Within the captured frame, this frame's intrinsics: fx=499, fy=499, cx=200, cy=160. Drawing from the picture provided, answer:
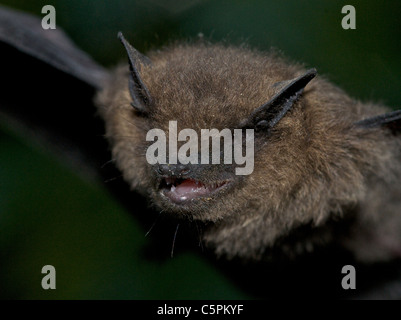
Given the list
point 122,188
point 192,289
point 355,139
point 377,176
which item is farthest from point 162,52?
point 192,289

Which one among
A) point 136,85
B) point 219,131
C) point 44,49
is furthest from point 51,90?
point 219,131

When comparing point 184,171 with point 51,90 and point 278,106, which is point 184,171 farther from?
point 51,90

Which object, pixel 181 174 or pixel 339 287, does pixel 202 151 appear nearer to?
pixel 181 174

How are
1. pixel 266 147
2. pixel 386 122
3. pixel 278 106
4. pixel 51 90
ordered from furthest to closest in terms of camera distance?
pixel 51 90
pixel 386 122
pixel 266 147
pixel 278 106

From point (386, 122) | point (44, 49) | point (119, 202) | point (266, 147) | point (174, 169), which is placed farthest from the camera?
point (119, 202)

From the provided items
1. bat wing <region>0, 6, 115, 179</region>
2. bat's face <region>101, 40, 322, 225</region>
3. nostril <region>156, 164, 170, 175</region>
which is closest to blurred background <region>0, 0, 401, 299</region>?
bat wing <region>0, 6, 115, 179</region>

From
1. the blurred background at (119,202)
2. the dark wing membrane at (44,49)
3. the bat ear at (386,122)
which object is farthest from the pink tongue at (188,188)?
the blurred background at (119,202)

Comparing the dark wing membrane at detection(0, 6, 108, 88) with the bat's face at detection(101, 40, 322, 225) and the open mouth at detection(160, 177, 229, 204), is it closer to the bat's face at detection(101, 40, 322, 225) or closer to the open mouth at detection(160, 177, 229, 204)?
the bat's face at detection(101, 40, 322, 225)
